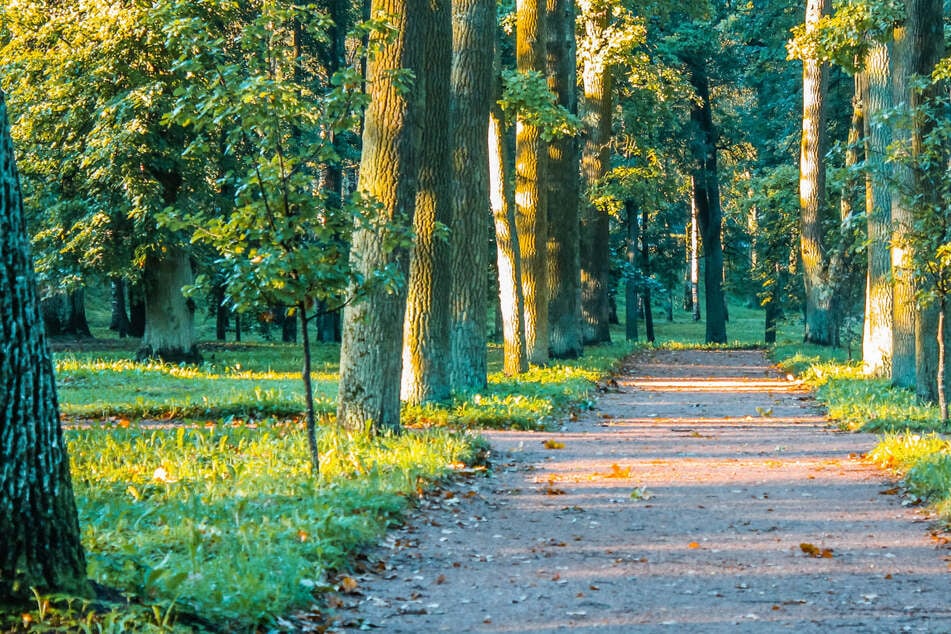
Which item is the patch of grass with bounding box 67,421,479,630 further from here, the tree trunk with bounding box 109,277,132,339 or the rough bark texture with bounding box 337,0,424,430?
the tree trunk with bounding box 109,277,132,339

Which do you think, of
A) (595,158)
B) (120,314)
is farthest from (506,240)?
(120,314)

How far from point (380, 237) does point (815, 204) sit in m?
20.9

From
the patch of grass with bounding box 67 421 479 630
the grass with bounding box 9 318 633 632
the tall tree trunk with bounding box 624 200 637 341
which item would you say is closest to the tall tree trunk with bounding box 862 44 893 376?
the grass with bounding box 9 318 633 632

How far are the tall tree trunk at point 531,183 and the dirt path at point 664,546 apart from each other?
23.7 ft

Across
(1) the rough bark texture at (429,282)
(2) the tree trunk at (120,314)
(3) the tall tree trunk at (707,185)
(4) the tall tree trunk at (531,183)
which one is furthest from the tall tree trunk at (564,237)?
(2) the tree trunk at (120,314)

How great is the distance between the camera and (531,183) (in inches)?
824

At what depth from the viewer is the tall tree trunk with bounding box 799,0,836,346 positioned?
28297 millimetres

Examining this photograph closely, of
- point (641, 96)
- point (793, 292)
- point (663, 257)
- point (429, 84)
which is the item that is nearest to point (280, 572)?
point (429, 84)

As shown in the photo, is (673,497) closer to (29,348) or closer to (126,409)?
(29,348)

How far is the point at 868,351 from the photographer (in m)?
21.1

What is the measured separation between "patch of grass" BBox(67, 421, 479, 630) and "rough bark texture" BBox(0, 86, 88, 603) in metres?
0.64

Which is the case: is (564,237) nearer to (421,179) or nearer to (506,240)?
(506,240)

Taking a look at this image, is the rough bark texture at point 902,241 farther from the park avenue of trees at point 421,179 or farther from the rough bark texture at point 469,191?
the rough bark texture at point 469,191

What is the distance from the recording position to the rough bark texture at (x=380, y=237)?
11.3m
